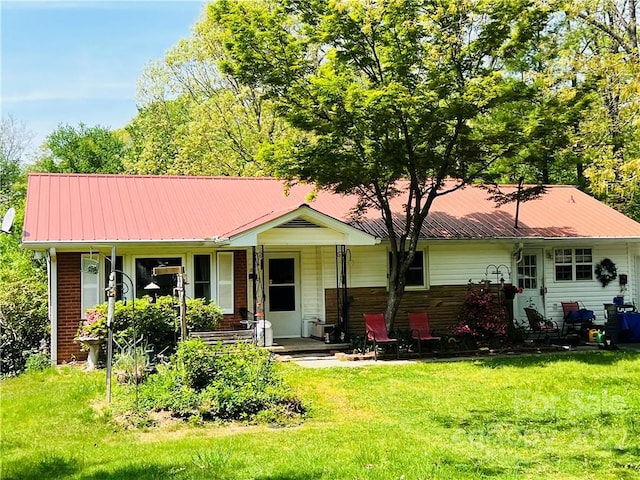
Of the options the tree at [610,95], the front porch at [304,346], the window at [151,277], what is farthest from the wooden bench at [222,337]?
the tree at [610,95]

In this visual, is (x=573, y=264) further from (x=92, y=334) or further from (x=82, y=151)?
(x=82, y=151)

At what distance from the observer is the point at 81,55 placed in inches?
429

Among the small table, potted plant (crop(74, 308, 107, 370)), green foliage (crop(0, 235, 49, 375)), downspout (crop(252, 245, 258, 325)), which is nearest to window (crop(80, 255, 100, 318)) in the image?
potted plant (crop(74, 308, 107, 370))

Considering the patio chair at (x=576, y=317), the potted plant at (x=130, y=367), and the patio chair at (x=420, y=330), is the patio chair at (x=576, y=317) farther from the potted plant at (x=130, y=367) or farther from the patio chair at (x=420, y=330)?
the potted plant at (x=130, y=367)

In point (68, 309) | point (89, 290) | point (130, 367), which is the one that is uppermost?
point (89, 290)

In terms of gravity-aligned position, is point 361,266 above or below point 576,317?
above

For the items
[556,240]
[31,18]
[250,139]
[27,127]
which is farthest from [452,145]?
[27,127]

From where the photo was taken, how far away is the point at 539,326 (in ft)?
55.1

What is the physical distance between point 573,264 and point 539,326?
286 centimetres

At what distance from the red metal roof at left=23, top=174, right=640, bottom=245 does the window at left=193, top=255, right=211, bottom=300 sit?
0.62 metres

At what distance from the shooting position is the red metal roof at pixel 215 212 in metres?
15.2

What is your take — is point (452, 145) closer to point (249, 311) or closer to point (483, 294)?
point (483, 294)

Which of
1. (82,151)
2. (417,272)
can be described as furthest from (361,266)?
(82,151)

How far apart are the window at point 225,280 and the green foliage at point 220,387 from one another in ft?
18.1
